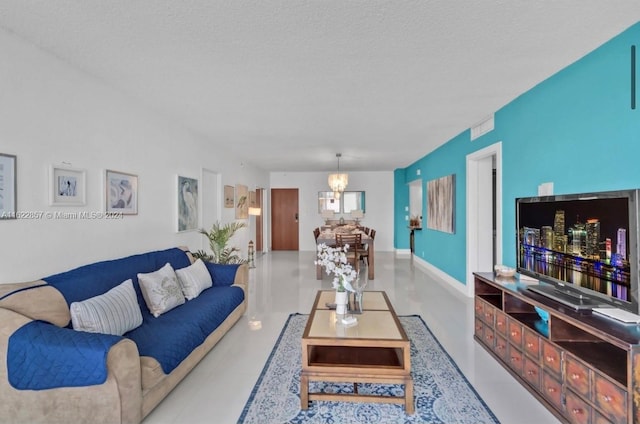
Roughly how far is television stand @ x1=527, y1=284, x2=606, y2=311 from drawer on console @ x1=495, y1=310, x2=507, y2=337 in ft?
1.06

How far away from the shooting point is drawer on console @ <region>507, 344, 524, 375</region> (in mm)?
2396

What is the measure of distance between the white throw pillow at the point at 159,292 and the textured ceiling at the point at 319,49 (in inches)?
71.0

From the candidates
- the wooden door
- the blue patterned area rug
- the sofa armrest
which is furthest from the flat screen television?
the wooden door

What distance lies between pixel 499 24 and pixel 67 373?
3307 mm

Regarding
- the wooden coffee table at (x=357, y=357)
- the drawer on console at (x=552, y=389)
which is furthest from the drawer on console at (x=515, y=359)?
the wooden coffee table at (x=357, y=357)

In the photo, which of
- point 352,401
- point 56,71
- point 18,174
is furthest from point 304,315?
point 56,71

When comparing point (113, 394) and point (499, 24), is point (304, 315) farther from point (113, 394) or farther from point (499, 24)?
point (499, 24)

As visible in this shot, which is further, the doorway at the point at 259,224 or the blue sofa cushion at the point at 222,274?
the doorway at the point at 259,224

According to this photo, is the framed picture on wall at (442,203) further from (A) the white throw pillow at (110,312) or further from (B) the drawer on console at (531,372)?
(A) the white throw pillow at (110,312)

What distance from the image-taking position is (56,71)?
2.44 metres

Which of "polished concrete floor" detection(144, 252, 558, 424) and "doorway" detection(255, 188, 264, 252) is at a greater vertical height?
"doorway" detection(255, 188, 264, 252)

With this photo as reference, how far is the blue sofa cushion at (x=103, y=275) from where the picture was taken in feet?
7.31

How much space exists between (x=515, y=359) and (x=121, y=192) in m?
3.79

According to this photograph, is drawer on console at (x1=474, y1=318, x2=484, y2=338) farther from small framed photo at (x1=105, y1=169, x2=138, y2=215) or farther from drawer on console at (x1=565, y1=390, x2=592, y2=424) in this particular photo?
small framed photo at (x1=105, y1=169, x2=138, y2=215)
